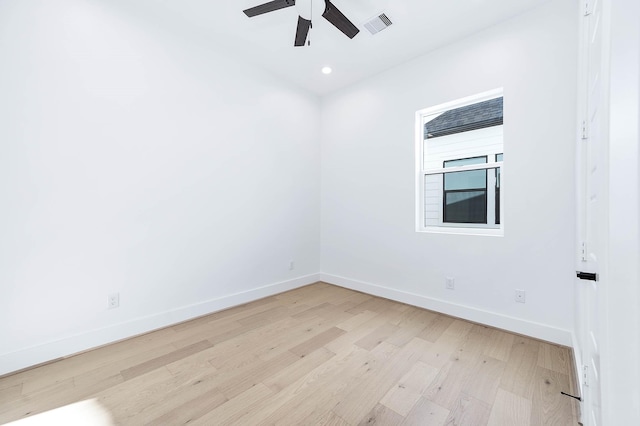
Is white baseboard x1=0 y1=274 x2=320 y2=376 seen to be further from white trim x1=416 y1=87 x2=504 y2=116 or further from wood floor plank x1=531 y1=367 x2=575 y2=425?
white trim x1=416 y1=87 x2=504 y2=116

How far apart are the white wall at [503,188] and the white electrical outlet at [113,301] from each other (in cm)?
269

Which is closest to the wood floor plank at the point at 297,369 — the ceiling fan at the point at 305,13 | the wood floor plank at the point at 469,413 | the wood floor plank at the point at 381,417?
the wood floor plank at the point at 381,417

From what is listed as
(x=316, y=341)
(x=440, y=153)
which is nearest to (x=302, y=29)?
(x=440, y=153)

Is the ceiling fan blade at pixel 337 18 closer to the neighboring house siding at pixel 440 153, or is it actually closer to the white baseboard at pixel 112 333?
the neighboring house siding at pixel 440 153

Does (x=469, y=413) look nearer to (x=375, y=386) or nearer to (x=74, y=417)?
(x=375, y=386)

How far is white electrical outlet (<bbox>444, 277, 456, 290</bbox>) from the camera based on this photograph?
2.87 metres

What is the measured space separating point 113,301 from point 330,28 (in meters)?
3.33

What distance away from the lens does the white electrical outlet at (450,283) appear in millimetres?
2867

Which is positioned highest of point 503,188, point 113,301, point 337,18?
point 337,18

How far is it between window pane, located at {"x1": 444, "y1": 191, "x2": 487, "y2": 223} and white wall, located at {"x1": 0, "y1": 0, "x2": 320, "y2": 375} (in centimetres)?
224

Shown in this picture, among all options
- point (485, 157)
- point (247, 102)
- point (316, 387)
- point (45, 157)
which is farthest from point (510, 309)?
point (45, 157)

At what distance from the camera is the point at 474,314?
2715 mm

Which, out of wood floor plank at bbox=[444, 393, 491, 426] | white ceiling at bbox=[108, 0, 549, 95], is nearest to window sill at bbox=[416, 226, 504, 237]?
wood floor plank at bbox=[444, 393, 491, 426]

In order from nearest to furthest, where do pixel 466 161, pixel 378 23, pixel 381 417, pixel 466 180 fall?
pixel 381 417 → pixel 378 23 → pixel 466 180 → pixel 466 161
